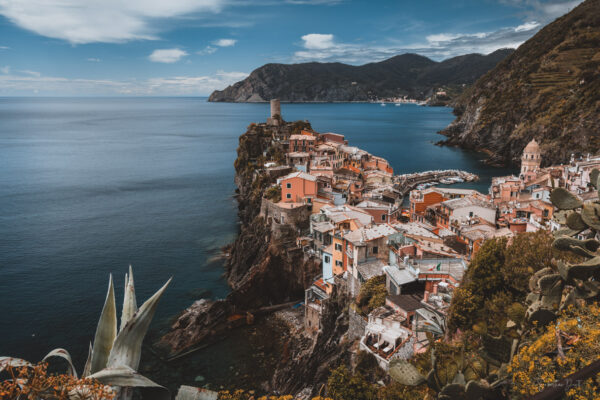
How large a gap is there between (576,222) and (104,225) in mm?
53898

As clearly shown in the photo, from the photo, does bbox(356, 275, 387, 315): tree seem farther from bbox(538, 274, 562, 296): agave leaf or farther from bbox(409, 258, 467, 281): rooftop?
bbox(538, 274, 562, 296): agave leaf

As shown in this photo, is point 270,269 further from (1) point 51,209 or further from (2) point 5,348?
(1) point 51,209

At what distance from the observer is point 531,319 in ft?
23.3

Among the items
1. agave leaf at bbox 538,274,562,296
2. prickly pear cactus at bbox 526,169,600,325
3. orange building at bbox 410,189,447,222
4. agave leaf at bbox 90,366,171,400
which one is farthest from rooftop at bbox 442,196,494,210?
agave leaf at bbox 90,366,171,400

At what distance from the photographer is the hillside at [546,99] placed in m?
76.2

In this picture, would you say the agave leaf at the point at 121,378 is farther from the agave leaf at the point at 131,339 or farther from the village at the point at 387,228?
the village at the point at 387,228

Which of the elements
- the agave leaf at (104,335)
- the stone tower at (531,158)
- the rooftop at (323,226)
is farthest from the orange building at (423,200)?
the agave leaf at (104,335)

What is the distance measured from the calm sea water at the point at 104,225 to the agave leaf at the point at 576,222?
24483 mm

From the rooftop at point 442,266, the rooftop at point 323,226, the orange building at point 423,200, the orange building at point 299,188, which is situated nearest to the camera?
the rooftop at point 442,266

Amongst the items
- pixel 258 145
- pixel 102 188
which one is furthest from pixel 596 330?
pixel 102 188

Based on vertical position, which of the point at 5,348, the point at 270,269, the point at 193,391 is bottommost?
the point at 5,348

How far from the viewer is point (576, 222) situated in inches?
276

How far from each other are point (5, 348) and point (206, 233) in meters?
24.7

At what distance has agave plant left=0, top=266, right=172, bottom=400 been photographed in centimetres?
514
